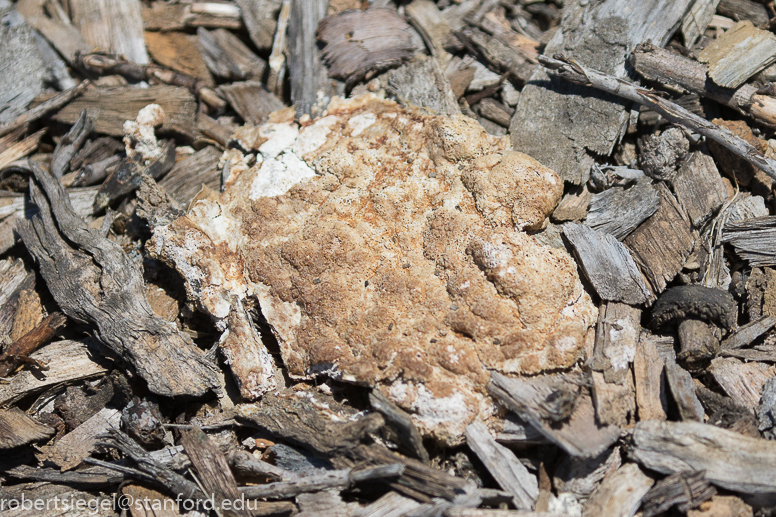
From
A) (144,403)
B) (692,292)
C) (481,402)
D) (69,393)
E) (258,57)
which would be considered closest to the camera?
(481,402)

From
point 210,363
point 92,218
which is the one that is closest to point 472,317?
point 210,363

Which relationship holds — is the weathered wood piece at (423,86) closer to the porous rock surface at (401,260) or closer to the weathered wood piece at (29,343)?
the porous rock surface at (401,260)

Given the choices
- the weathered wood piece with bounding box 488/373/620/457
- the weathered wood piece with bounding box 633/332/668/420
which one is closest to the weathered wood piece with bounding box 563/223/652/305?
the weathered wood piece with bounding box 633/332/668/420

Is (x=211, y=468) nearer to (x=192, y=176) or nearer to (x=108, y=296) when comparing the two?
(x=108, y=296)

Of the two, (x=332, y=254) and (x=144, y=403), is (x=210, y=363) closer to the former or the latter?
(x=144, y=403)

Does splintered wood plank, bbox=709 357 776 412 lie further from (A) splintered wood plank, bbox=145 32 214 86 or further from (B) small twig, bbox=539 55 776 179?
(A) splintered wood plank, bbox=145 32 214 86

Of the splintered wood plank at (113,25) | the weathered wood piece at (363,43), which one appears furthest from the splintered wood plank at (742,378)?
the splintered wood plank at (113,25)
